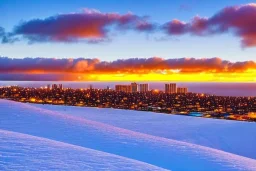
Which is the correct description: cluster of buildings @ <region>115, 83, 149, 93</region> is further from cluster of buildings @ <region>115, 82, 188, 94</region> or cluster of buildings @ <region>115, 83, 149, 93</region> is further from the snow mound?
the snow mound

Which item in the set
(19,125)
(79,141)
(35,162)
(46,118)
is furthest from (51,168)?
(46,118)

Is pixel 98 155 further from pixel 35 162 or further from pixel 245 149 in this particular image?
pixel 245 149

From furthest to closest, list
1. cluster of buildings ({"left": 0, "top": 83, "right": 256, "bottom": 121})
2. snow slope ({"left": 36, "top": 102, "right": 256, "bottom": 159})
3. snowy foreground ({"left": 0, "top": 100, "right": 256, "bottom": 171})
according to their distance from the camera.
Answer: cluster of buildings ({"left": 0, "top": 83, "right": 256, "bottom": 121}) < snow slope ({"left": 36, "top": 102, "right": 256, "bottom": 159}) < snowy foreground ({"left": 0, "top": 100, "right": 256, "bottom": 171})

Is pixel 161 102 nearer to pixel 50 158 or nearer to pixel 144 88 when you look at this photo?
pixel 144 88

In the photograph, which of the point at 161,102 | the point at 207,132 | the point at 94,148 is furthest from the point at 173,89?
the point at 94,148

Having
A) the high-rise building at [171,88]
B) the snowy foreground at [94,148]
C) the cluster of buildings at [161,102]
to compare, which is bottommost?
the cluster of buildings at [161,102]

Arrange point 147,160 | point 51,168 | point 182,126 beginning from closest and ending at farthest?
point 51,168
point 147,160
point 182,126

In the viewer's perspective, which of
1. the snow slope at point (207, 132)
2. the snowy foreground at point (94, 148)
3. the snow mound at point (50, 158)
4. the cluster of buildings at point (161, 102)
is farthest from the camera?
the cluster of buildings at point (161, 102)

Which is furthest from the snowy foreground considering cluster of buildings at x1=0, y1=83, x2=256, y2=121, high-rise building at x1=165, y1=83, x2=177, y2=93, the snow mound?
high-rise building at x1=165, y1=83, x2=177, y2=93

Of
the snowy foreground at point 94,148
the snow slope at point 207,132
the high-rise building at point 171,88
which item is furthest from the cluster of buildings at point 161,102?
the snowy foreground at point 94,148

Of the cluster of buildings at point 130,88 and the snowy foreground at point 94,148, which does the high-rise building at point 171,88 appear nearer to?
the cluster of buildings at point 130,88

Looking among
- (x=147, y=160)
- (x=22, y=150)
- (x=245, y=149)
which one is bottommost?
(x=245, y=149)
